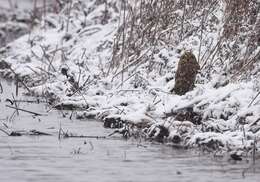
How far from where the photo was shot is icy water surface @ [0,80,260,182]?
7004 mm

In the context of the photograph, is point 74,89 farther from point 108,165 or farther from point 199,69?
point 108,165

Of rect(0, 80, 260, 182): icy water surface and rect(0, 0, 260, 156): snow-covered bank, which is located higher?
rect(0, 0, 260, 156): snow-covered bank

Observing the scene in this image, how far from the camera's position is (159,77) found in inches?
460

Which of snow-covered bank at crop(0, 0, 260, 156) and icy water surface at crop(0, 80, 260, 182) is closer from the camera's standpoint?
icy water surface at crop(0, 80, 260, 182)

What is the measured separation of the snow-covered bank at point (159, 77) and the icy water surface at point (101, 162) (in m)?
0.39

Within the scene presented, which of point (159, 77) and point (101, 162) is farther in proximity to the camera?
point (159, 77)

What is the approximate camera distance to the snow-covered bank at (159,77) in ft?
29.1

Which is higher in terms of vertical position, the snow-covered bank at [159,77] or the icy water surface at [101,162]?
the snow-covered bank at [159,77]

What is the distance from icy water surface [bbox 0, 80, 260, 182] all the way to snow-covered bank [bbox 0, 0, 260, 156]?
0.39m

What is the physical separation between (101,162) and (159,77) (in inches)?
163

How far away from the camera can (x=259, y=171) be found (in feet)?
24.0

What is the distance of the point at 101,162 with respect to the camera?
7.70 meters

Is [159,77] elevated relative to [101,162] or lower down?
elevated

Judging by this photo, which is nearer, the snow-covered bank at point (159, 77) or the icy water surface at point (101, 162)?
the icy water surface at point (101, 162)
